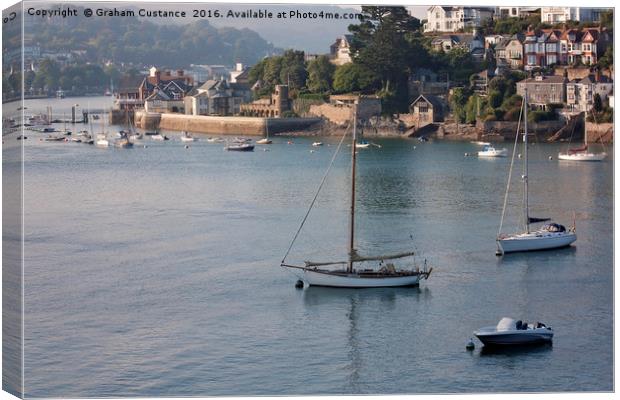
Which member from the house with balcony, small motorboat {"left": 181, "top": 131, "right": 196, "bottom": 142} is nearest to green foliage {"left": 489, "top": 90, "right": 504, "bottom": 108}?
the house with balcony

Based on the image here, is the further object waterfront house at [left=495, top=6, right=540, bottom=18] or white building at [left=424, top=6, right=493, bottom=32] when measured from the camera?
white building at [left=424, top=6, right=493, bottom=32]

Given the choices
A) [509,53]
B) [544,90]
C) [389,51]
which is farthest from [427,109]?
[389,51]

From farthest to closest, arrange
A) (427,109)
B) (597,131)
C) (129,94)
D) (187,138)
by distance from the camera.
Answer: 1. (427,109)
2. (187,138)
3. (597,131)
4. (129,94)

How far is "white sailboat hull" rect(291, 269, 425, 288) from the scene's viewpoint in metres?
11.2

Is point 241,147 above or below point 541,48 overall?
below

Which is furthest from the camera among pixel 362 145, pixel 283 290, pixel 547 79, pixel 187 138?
pixel 187 138

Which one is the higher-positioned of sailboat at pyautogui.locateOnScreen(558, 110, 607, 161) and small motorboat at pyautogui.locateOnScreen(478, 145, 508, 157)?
sailboat at pyautogui.locateOnScreen(558, 110, 607, 161)

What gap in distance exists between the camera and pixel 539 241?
1295 cm

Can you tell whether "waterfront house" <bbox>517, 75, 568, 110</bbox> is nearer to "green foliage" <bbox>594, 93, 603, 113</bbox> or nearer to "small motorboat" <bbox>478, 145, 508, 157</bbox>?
"small motorboat" <bbox>478, 145, 508, 157</bbox>

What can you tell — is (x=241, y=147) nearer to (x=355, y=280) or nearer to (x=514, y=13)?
(x=514, y=13)

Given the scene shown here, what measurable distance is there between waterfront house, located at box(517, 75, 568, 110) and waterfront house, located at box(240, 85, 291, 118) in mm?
3820

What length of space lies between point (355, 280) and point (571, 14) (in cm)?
291

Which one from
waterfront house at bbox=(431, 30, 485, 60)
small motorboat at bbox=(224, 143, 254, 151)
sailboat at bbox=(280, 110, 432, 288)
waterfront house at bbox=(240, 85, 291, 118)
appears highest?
waterfront house at bbox=(431, 30, 485, 60)

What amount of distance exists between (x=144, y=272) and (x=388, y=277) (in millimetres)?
1907
